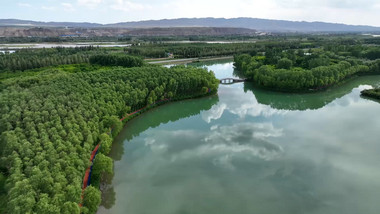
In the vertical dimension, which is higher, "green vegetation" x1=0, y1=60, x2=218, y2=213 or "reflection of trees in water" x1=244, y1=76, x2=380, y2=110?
"green vegetation" x1=0, y1=60, x2=218, y2=213

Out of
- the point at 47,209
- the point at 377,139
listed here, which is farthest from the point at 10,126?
the point at 377,139

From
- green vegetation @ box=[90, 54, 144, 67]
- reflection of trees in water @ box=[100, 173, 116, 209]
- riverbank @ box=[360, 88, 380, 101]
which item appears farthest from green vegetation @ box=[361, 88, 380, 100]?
green vegetation @ box=[90, 54, 144, 67]

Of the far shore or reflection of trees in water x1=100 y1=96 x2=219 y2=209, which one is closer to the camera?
reflection of trees in water x1=100 y1=96 x2=219 y2=209

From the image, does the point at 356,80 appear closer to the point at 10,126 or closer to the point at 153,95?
the point at 153,95

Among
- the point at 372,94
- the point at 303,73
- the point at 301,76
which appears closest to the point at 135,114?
the point at 301,76

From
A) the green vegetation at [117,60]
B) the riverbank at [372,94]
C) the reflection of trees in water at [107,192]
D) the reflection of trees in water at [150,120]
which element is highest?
the green vegetation at [117,60]

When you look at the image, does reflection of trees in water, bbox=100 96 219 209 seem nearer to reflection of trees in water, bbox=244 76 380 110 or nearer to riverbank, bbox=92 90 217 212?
riverbank, bbox=92 90 217 212

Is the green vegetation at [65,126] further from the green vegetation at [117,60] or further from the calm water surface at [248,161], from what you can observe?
the green vegetation at [117,60]

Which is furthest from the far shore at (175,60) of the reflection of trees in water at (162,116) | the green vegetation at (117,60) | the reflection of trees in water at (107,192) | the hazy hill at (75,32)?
the hazy hill at (75,32)
